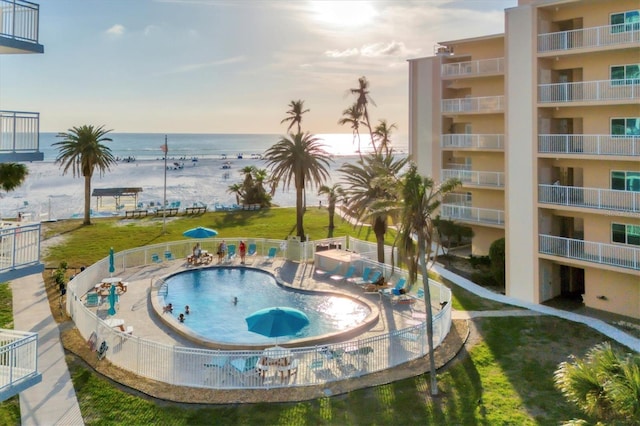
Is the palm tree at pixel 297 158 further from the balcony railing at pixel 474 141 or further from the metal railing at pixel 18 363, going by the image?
the metal railing at pixel 18 363

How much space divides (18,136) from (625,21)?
26792 millimetres

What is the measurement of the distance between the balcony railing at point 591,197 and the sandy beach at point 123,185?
40.6m

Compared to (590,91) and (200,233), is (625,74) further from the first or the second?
(200,233)

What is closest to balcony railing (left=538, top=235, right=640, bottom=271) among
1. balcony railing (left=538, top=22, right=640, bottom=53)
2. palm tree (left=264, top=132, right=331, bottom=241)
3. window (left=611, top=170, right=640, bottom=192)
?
window (left=611, top=170, right=640, bottom=192)

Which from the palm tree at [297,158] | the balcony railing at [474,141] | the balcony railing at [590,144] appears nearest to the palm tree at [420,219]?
the balcony railing at [590,144]

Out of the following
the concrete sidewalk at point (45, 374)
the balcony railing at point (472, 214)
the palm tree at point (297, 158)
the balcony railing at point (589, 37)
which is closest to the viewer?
the concrete sidewalk at point (45, 374)

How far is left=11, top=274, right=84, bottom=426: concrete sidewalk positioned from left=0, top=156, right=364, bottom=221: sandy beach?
22.9m

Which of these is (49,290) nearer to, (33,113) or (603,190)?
(33,113)

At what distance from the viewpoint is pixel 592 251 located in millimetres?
25750

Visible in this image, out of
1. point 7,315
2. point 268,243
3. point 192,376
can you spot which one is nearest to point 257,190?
point 268,243

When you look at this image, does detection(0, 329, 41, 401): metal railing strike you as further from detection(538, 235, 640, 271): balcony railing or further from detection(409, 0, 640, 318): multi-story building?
detection(538, 235, 640, 271): balcony railing

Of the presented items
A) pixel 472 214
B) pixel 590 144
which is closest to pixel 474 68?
pixel 472 214

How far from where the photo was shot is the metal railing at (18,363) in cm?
1243

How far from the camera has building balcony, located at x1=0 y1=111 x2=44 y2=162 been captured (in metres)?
14.5
